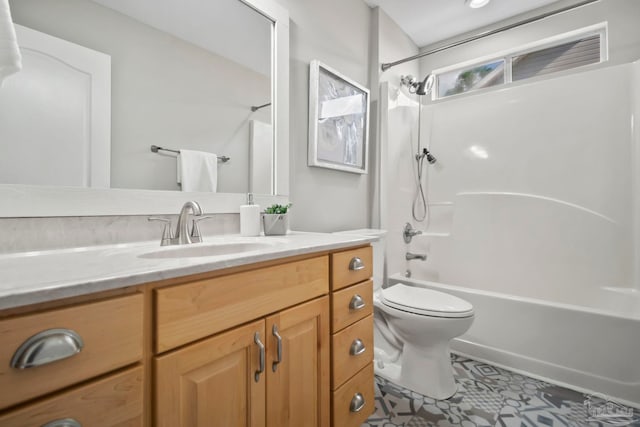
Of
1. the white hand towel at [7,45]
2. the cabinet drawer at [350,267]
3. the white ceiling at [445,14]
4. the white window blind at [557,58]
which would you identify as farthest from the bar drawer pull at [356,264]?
the white window blind at [557,58]

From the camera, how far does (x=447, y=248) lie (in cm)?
246

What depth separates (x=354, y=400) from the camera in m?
1.16

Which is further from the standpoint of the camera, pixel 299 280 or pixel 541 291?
pixel 541 291

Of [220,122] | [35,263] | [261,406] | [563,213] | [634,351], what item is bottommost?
[634,351]

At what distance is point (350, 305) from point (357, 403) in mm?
397

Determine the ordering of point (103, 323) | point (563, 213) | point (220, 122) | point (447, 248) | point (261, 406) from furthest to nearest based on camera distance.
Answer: point (447, 248) < point (563, 213) < point (220, 122) < point (261, 406) < point (103, 323)

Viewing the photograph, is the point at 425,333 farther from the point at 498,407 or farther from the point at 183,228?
the point at 183,228

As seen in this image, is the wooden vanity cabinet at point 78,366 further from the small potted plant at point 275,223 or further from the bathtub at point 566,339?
the bathtub at point 566,339

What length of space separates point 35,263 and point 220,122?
83 cm

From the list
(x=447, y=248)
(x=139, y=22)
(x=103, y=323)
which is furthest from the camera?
(x=447, y=248)

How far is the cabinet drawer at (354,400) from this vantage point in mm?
1067

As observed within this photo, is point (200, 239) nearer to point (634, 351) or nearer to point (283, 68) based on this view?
point (283, 68)

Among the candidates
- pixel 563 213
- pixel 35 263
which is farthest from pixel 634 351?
pixel 35 263

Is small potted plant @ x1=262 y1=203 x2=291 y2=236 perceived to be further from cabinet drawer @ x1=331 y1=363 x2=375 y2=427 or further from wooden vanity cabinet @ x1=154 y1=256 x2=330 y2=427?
cabinet drawer @ x1=331 y1=363 x2=375 y2=427
